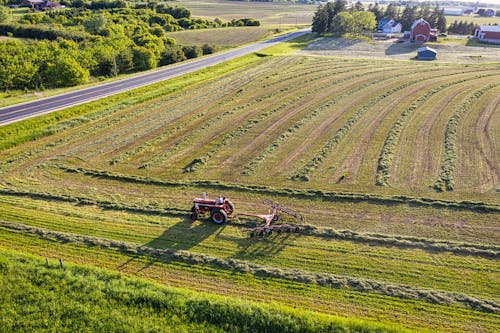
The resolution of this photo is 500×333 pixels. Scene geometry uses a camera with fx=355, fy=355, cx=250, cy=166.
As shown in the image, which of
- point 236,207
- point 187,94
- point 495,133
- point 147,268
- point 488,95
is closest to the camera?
point 147,268

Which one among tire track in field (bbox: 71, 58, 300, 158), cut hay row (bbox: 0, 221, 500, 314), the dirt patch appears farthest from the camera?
the dirt patch

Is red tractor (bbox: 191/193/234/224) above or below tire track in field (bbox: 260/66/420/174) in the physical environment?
below

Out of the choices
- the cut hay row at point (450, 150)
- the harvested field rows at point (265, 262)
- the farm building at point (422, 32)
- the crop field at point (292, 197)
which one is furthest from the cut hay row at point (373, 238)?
the farm building at point (422, 32)

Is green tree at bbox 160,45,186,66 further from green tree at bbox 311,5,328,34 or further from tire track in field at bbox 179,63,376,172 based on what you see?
green tree at bbox 311,5,328,34

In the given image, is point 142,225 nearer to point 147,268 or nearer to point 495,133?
point 147,268

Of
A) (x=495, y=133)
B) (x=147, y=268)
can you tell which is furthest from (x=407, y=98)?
(x=147, y=268)

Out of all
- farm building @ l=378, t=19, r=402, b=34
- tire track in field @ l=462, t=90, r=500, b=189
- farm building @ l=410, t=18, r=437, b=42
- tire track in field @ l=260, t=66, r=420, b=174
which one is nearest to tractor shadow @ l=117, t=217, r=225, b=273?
tire track in field @ l=260, t=66, r=420, b=174

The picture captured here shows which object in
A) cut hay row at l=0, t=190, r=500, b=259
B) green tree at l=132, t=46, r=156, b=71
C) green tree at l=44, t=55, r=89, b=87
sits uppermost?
green tree at l=132, t=46, r=156, b=71

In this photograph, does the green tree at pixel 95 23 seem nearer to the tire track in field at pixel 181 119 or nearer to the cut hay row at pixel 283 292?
the tire track in field at pixel 181 119
